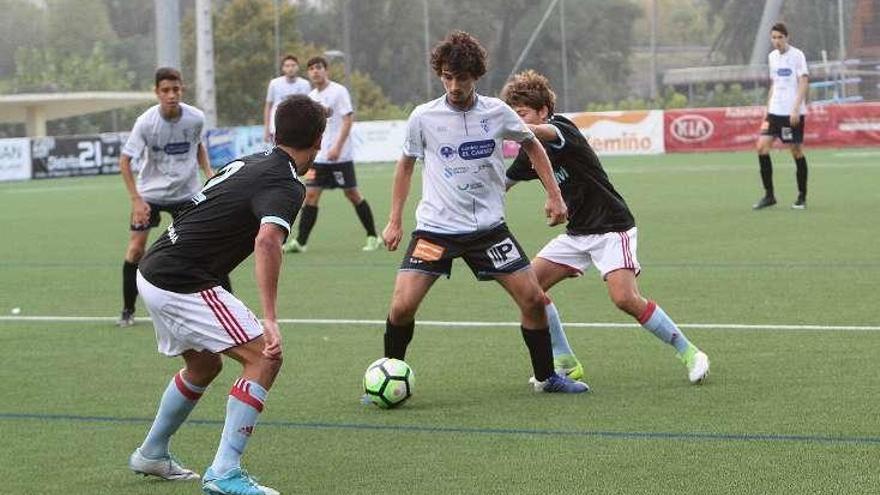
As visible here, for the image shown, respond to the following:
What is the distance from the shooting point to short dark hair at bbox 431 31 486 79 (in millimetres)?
7770

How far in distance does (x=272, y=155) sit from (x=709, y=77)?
37527 mm

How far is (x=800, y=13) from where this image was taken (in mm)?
40500

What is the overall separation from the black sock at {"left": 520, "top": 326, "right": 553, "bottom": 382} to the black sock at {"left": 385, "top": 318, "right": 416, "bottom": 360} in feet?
1.98

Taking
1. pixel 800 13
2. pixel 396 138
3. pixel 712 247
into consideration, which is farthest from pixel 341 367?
pixel 800 13

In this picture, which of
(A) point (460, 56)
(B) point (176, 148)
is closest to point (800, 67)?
(B) point (176, 148)

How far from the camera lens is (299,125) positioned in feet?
20.3

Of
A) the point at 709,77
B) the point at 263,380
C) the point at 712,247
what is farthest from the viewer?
the point at 709,77

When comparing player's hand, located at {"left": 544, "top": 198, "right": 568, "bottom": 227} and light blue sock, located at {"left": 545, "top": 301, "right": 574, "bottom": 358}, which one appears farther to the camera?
light blue sock, located at {"left": 545, "top": 301, "right": 574, "bottom": 358}

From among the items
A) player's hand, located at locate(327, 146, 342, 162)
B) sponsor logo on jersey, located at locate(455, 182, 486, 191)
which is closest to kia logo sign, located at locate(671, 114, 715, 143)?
player's hand, located at locate(327, 146, 342, 162)

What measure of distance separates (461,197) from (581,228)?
897 mm

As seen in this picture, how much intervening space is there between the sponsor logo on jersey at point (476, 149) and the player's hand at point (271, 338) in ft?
7.74

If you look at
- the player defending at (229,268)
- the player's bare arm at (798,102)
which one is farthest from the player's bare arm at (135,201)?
the player's bare arm at (798,102)

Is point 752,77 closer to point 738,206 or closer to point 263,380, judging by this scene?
point 738,206

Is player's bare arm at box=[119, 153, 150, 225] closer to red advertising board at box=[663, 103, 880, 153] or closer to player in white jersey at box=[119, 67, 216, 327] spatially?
player in white jersey at box=[119, 67, 216, 327]
